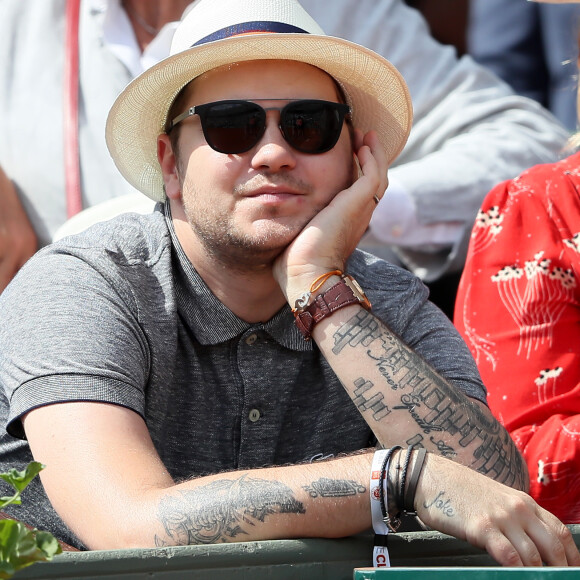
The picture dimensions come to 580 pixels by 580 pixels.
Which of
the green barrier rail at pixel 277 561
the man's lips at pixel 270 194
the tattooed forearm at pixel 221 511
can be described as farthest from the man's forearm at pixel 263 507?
the man's lips at pixel 270 194

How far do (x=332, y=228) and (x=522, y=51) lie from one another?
88.9 inches

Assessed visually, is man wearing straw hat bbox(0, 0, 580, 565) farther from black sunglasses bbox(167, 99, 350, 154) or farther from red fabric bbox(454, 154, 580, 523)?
red fabric bbox(454, 154, 580, 523)

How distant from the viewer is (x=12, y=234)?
3393 mm

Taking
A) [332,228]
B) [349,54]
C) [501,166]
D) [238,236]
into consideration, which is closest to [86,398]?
[238,236]

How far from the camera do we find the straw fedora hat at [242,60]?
85.7 inches

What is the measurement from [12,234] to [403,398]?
1.92 meters

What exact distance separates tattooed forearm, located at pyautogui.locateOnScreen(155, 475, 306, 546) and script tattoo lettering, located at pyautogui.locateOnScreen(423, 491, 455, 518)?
0.72 feet

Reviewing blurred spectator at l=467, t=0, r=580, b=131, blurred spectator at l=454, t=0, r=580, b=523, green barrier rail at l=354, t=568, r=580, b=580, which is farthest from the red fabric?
blurred spectator at l=467, t=0, r=580, b=131

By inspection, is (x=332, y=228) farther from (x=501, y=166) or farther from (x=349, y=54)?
(x=501, y=166)

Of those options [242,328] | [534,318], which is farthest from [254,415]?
[534,318]

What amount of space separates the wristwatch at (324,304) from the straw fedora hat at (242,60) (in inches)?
22.0

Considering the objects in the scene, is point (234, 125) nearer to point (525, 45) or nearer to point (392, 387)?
point (392, 387)

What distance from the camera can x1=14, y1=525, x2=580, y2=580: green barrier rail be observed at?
45.3 inches

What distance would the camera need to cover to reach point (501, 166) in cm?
368
